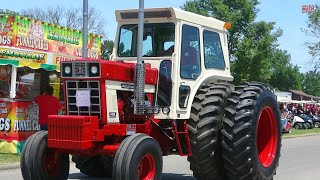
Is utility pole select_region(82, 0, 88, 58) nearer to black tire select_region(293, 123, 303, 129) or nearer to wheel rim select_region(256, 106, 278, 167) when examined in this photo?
wheel rim select_region(256, 106, 278, 167)

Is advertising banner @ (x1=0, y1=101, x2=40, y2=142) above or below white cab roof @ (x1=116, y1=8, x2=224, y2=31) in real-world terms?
below

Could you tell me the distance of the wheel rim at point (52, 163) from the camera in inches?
292

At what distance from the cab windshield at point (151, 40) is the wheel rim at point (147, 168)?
199 cm

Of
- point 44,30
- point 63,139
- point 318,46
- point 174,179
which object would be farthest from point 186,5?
point 63,139

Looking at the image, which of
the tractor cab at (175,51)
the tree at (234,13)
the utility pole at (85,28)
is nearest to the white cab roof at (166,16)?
the tractor cab at (175,51)

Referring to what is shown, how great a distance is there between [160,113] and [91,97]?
4.20 ft

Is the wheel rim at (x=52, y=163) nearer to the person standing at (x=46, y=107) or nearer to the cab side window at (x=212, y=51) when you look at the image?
the cab side window at (x=212, y=51)

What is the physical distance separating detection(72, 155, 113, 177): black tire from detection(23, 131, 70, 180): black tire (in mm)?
1401

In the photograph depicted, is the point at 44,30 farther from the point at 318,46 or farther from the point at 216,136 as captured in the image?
the point at 318,46

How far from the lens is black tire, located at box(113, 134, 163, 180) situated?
21.8 ft

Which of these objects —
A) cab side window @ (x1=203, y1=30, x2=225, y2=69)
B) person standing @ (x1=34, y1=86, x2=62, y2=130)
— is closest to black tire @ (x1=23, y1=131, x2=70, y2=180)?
cab side window @ (x1=203, y1=30, x2=225, y2=69)

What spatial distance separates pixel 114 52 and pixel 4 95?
21.3 feet

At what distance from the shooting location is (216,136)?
8219 millimetres

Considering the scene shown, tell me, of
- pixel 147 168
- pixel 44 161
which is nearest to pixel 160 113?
pixel 147 168
